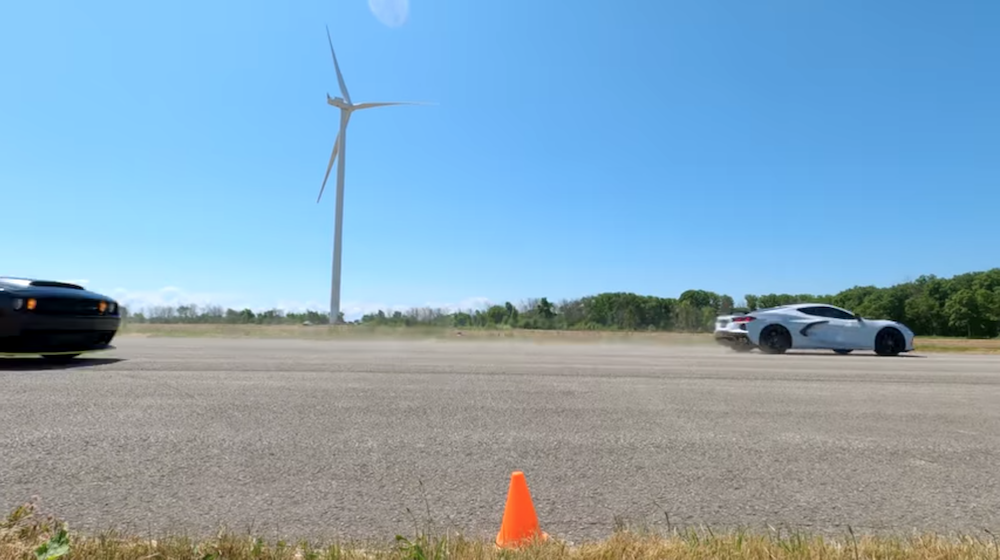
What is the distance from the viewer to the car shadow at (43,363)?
8.04 m

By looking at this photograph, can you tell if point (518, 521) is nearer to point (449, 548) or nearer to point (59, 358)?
point (449, 548)

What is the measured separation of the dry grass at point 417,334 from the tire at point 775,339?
3.96m

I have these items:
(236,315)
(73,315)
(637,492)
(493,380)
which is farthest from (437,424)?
(236,315)

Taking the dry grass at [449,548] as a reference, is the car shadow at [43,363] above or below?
above

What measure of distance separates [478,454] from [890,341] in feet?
49.8

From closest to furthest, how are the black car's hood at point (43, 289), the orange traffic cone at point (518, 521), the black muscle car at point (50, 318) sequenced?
the orange traffic cone at point (518, 521) < the black muscle car at point (50, 318) < the black car's hood at point (43, 289)

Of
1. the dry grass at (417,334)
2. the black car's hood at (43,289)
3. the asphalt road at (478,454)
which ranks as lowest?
the asphalt road at (478,454)

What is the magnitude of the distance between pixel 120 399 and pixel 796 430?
6.52 m

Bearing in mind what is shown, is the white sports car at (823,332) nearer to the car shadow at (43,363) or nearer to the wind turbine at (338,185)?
the car shadow at (43,363)

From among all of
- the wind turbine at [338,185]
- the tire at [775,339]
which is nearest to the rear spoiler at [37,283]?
the tire at [775,339]

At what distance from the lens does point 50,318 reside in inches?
306

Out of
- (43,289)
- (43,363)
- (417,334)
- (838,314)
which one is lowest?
(43,363)

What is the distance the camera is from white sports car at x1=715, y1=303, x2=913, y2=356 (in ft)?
49.2

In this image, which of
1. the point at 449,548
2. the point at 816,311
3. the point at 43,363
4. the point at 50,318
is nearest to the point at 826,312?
the point at 816,311
